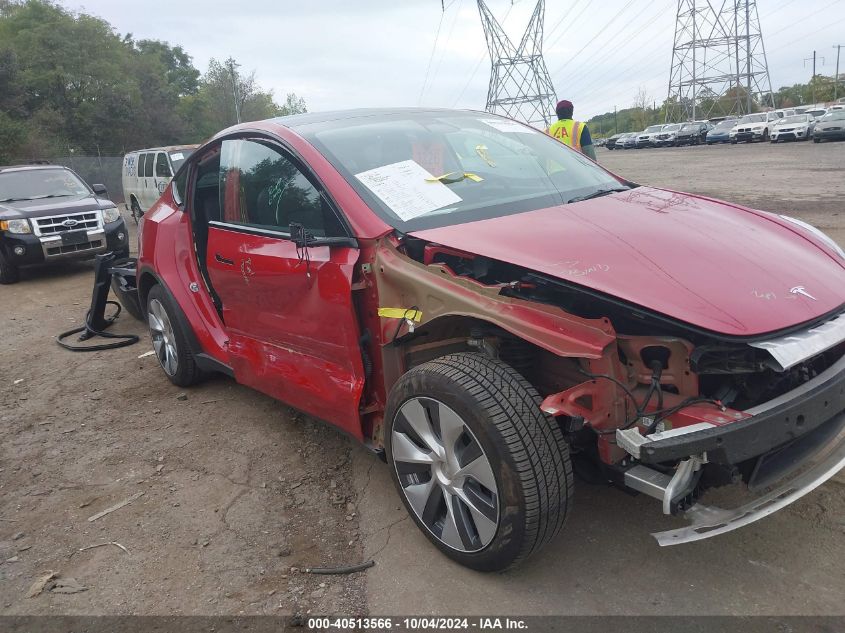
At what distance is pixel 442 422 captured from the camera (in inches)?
94.7

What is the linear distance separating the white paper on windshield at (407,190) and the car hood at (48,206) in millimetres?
7915

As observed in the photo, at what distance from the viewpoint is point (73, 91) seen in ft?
111

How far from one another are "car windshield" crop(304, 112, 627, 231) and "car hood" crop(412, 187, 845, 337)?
A: 17 cm

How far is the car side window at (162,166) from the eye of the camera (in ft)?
46.3

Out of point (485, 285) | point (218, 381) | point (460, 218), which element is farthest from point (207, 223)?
point (485, 285)

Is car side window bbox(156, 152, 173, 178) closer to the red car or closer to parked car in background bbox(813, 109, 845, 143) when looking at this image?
the red car

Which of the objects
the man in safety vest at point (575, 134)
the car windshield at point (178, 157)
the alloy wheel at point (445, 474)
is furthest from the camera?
the car windshield at point (178, 157)

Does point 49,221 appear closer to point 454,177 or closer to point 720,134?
point 454,177

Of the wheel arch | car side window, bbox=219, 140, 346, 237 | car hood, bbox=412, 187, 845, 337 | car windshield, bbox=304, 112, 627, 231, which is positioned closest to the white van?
the wheel arch

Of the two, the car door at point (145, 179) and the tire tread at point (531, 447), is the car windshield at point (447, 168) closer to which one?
the tire tread at point (531, 447)

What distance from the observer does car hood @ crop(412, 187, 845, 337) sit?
6.87 ft

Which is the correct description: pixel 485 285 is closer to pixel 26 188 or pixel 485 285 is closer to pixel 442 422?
pixel 442 422

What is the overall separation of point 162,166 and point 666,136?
128ft

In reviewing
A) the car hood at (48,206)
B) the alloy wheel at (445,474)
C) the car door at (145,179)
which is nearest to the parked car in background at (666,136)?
the car door at (145,179)
